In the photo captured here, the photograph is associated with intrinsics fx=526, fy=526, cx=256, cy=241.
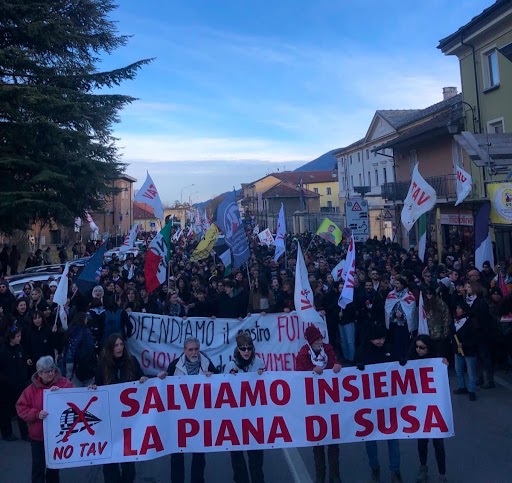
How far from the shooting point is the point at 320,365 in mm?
5301

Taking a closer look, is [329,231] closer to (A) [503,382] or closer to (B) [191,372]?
(A) [503,382]

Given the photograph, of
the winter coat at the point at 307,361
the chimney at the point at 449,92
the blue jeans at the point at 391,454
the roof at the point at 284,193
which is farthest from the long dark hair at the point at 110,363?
the roof at the point at 284,193

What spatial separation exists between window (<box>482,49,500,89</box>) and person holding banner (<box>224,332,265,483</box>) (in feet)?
64.1

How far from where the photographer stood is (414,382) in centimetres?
532

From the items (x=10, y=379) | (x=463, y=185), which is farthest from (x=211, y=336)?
(x=463, y=185)

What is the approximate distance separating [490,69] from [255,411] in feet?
67.5

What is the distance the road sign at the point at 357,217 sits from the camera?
18766mm

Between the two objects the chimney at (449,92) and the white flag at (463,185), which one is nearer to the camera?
the white flag at (463,185)

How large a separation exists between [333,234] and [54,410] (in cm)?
1448

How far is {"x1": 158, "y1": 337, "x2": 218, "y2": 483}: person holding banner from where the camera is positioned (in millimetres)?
5059

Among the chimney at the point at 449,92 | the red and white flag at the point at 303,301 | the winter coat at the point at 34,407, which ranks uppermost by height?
the chimney at the point at 449,92

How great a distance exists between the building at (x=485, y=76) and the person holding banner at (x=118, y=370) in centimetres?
1410

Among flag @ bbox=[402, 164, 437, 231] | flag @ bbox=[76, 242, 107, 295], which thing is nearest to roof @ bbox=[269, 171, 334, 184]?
flag @ bbox=[402, 164, 437, 231]

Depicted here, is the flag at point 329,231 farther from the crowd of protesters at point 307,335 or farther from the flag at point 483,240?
the flag at point 483,240
